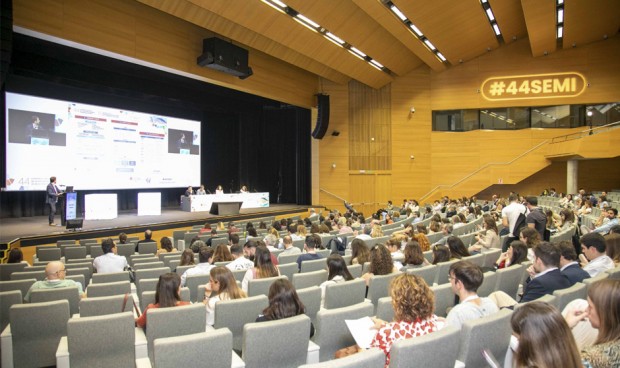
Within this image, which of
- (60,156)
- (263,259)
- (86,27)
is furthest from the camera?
(60,156)

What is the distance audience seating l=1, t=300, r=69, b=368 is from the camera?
3492 millimetres

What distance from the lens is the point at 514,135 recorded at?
21312 mm

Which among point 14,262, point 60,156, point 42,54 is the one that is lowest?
point 14,262

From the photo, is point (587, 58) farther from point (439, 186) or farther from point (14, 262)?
point (14, 262)

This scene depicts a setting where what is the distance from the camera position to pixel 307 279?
4.66 m

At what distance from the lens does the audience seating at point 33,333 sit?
3.49 metres

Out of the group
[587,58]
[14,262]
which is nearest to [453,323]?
[14,262]

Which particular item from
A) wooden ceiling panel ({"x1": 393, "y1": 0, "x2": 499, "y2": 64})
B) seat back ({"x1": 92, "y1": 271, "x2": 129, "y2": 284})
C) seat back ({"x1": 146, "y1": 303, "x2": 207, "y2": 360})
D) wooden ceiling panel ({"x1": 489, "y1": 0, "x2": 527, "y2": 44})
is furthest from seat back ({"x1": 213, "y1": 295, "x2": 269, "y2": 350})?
wooden ceiling panel ({"x1": 489, "y1": 0, "x2": 527, "y2": 44})

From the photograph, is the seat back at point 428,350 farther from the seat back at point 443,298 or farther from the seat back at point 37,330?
the seat back at point 37,330

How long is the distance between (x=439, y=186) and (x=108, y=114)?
15.0 meters

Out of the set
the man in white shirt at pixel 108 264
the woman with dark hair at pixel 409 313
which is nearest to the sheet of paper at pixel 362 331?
the woman with dark hair at pixel 409 313

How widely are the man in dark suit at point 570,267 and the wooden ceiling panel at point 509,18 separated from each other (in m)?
13.8

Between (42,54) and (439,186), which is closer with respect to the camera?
(42,54)

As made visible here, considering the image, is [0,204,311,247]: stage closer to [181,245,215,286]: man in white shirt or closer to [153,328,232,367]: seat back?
[181,245,215,286]: man in white shirt
